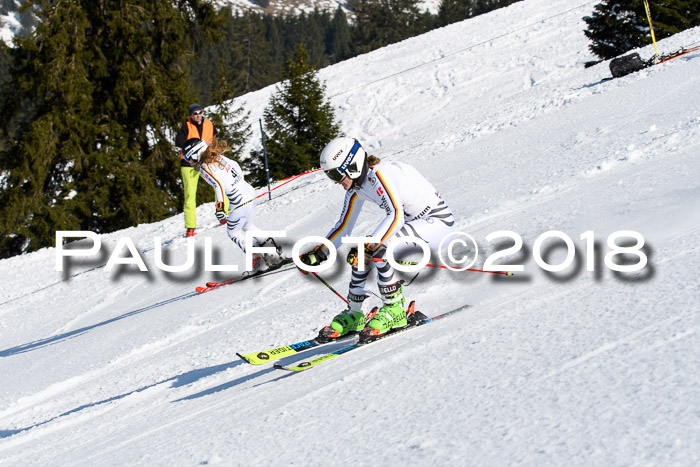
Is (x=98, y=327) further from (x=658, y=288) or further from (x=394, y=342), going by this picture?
(x=658, y=288)

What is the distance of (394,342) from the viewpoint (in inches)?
185

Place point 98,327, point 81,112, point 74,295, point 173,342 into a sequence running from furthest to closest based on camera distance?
point 81,112 → point 74,295 → point 98,327 → point 173,342

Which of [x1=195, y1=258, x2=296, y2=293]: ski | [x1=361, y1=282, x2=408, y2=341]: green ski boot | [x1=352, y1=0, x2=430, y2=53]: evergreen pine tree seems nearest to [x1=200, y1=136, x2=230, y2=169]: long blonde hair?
[x1=195, y1=258, x2=296, y2=293]: ski

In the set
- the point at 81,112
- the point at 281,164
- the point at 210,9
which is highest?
the point at 210,9

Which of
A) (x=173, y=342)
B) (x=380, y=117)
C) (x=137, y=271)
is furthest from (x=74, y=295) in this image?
(x=380, y=117)

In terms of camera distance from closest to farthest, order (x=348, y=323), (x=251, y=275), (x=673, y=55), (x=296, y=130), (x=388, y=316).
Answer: (x=388, y=316) < (x=348, y=323) < (x=251, y=275) < (x=673, y=55) < (x=296, y=130)

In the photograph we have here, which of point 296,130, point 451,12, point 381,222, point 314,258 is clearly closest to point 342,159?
point 381,222

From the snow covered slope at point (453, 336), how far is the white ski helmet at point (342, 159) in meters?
1.26

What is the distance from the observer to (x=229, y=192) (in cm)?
823

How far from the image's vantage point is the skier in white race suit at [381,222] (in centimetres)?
481

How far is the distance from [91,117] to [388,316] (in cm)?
1719

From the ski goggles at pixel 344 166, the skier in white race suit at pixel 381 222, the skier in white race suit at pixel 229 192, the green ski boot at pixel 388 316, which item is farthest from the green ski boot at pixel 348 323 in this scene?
the skier in white race suit at pixel 229 192

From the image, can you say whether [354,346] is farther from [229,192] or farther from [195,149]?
[195,149]

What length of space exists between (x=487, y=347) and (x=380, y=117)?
76.3ft
